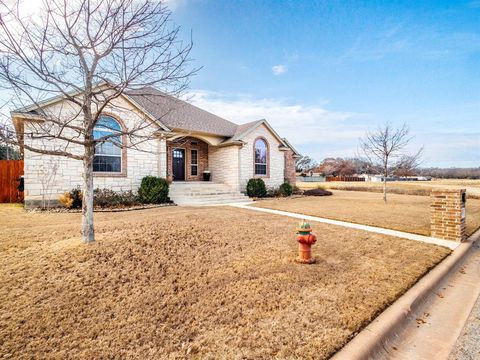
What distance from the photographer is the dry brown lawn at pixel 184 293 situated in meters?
2.04

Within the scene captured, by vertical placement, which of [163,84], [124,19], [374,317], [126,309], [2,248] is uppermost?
[124,19]

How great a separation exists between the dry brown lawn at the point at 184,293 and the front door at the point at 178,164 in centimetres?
1152

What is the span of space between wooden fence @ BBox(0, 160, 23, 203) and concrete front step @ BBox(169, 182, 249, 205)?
26.4 ft

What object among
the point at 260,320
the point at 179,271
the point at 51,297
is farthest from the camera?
the point at 179,271

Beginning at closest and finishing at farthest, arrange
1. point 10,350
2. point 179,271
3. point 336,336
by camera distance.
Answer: point 10,350 < point 336,336 < point 179,271

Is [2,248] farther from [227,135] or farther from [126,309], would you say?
[227,135]

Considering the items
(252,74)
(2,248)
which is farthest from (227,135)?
(2,248)

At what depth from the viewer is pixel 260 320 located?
2410mm

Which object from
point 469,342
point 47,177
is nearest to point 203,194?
point 47,177

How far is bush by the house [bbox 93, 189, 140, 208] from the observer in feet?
33.4

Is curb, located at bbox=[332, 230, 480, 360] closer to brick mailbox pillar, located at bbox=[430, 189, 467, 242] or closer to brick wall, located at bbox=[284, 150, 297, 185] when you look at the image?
brick mailbox pillar, located at bbox=[430, 189, 467, 242]

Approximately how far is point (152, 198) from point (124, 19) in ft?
27.7

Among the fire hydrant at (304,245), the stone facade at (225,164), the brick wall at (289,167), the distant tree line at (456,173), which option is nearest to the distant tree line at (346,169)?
the distant tree line at (456,173)

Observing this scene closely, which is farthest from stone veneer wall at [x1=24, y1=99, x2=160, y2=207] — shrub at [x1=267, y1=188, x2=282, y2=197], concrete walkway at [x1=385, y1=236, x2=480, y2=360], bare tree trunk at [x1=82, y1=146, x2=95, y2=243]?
concrete walkway at [x1=385, y1=236, x2=480, y2=360]
